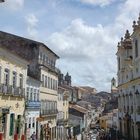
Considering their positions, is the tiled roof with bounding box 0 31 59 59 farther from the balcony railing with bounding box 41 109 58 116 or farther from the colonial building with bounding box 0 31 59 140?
the balcony railing with bounding box 41 109 58 116

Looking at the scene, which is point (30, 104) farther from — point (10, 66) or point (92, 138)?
point (92, 138)

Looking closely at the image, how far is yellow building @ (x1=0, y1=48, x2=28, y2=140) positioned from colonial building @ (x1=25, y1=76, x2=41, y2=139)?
78.3 inches

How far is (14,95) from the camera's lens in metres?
30.6

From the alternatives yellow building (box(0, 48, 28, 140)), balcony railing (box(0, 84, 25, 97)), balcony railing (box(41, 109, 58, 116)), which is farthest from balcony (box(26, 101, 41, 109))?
balcony railing (box(0, 84, 25, 97))

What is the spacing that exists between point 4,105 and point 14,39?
49.7 ft

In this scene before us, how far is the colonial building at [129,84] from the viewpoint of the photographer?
43562mm

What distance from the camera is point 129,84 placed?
4862cm

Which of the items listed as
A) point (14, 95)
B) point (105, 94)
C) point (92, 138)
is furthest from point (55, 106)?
point (105, 94)

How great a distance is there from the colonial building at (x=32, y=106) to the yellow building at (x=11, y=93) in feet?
6.52

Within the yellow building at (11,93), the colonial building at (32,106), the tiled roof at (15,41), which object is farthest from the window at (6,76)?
the tiled roof at (15,41)

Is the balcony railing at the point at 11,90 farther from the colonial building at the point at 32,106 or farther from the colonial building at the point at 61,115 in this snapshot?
the colonial building at the point at 61,115

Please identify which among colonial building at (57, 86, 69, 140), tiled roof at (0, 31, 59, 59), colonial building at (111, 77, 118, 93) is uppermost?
colonial building at (111, 77, 118, 93)

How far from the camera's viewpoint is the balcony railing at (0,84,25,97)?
1091 inches

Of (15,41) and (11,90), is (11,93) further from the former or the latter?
(15,41)
